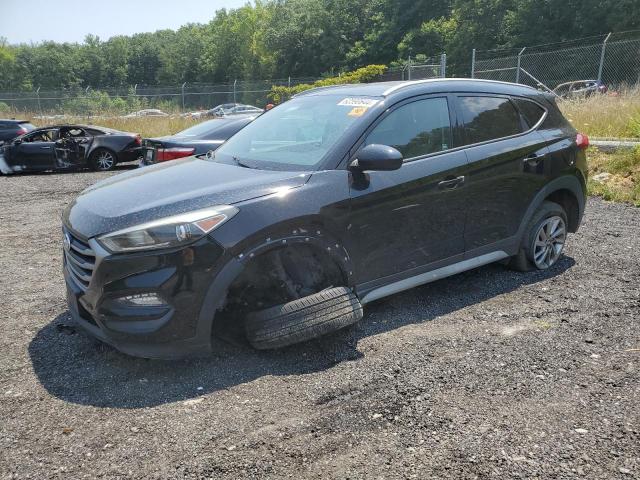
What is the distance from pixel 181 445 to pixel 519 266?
140 inches

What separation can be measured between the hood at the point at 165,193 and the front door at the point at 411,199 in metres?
0.55

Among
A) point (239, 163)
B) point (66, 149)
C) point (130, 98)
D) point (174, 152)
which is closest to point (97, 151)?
point (66, 149)

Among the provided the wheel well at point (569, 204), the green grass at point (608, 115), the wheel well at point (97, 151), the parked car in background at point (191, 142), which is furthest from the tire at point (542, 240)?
the wheel well at point (97, 151)

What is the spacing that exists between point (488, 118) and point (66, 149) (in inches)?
494

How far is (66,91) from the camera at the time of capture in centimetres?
3036

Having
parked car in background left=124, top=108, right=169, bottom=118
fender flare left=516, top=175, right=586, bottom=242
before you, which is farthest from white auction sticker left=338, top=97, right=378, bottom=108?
parked car in background left=124, top=108, right=169, bottom=118

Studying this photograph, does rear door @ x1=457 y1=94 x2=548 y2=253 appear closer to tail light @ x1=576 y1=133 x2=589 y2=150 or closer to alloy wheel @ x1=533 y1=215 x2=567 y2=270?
alloy wheel @ x1=533 y1=215 x2=567 y2=270

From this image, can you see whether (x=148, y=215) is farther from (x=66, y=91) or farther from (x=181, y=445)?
(x=66, y=91)

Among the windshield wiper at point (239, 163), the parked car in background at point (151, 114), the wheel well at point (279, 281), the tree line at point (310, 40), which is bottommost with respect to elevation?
the wheel well at point (279, 281)

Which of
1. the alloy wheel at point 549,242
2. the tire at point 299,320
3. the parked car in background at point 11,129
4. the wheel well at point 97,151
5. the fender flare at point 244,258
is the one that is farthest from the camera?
the parked car in background at point 11,129

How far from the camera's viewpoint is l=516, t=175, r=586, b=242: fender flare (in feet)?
15.7

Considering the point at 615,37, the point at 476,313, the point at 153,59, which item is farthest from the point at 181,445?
the point at 153,59

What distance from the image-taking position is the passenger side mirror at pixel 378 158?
11.5 feet

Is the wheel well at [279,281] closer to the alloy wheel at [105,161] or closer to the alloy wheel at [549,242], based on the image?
the alloy wheel at [549,242]
